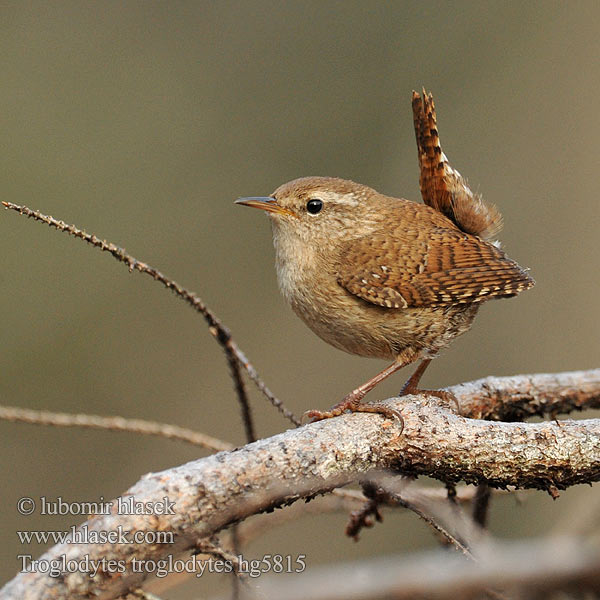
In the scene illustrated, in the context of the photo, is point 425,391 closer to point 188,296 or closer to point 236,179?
point 188,296

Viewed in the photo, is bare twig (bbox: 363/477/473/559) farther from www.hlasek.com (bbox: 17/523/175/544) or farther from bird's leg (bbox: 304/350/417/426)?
www.hlasek.com (bbox: 17/523/175/544)

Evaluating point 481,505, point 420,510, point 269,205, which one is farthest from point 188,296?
point 269,205

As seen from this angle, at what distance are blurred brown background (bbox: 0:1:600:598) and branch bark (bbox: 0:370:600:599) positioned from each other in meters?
3.41

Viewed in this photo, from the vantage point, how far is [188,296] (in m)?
2.02

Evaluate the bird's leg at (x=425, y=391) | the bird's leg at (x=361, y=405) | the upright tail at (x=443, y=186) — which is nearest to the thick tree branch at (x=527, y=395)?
the bird's leg at (x=425, y=391)

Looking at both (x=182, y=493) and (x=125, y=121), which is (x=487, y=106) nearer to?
(x=125, y=121)

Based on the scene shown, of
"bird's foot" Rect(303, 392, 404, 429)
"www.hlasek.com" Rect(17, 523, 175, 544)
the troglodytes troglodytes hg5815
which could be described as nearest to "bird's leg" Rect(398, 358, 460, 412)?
the troglodytes troglodytes hg5815

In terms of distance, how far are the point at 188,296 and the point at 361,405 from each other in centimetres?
64

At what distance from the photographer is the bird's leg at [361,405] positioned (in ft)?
7.09

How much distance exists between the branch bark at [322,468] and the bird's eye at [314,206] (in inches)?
48.8

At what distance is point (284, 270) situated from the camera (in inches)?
124

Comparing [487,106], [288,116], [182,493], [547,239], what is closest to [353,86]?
[288,116]

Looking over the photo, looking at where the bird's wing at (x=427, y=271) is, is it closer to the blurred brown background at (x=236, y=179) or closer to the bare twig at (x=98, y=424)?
the bare twig at (x=98, y=424)

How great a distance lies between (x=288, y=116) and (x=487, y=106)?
5.48 ft
